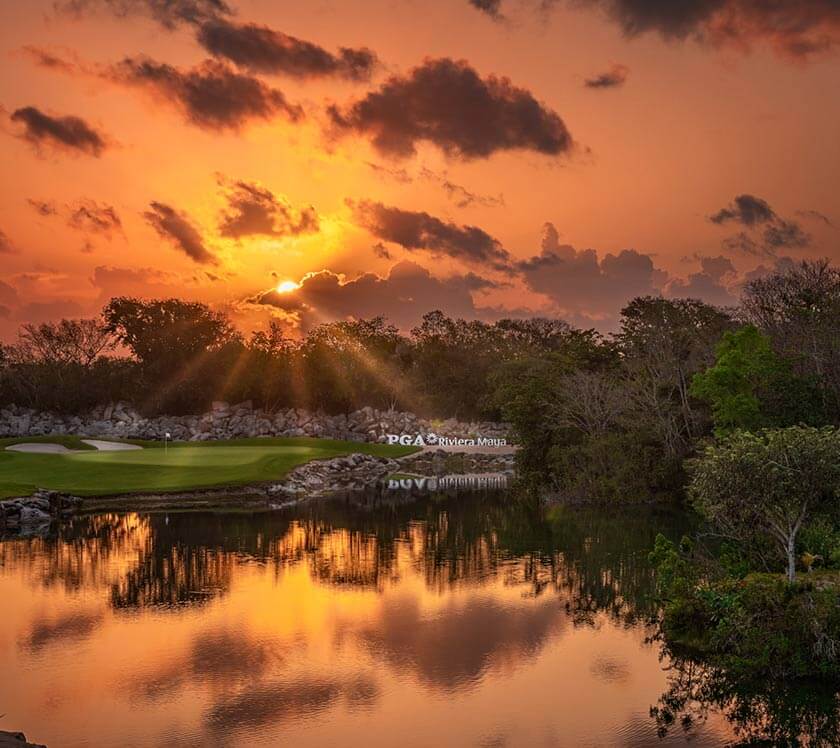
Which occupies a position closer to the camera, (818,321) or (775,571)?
(775,571)

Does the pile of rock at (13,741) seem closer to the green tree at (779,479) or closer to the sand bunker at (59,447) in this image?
the green tree at (779,479)

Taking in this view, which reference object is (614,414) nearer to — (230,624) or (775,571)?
(775,571)

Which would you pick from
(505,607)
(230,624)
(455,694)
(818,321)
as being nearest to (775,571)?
(505,607)

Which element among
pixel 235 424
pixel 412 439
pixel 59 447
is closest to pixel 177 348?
pixel 235 424

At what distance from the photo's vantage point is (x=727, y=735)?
621 inches

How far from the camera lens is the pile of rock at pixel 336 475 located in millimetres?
55719

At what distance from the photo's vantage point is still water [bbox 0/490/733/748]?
16.1 m

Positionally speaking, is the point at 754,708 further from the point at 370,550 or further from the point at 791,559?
the point at 370,550

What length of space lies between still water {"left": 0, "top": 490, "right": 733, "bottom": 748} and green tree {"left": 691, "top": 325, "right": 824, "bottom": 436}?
28.2ft

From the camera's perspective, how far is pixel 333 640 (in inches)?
854

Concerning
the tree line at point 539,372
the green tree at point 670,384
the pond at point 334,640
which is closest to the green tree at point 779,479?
the pond at point 334,640

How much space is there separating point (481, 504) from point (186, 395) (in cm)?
7324

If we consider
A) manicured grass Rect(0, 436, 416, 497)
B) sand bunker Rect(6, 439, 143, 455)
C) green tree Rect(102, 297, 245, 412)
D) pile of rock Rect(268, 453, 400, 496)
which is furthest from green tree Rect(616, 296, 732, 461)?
green tree Rect(102, 297, 245, 412)

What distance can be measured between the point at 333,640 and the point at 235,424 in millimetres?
89717
